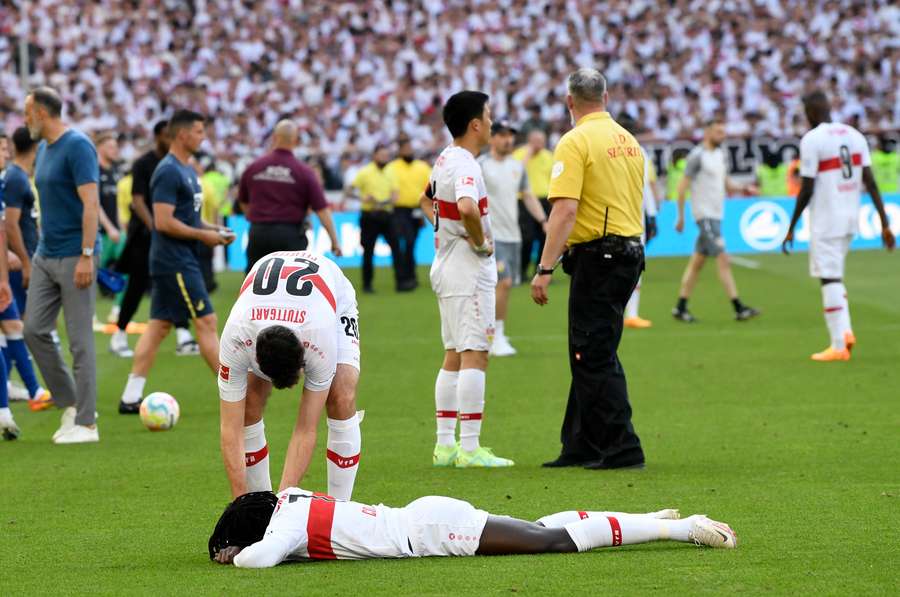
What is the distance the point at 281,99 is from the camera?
33219 millimetres

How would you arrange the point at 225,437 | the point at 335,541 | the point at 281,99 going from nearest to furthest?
the point at 335,541
the point at 225,437
the point at 281,99

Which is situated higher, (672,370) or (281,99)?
(281,99)

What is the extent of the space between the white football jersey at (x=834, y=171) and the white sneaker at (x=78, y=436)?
7137 millimetres

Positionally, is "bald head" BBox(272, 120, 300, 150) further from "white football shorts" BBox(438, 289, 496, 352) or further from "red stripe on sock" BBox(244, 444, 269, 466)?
"red stripe on sock" BBox(244, 444, 269, 466)

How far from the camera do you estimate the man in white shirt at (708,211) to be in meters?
17.8

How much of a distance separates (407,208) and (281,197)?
10.4m

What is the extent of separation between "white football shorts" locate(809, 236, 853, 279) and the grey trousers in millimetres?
7052

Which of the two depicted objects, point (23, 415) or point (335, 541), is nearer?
point (335, 541)

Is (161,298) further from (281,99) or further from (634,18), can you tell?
(634,18)

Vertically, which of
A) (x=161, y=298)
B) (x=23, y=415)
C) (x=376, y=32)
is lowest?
(x=23, y=415)

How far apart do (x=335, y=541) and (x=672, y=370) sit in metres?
7.99

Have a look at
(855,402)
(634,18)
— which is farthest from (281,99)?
(855,402)

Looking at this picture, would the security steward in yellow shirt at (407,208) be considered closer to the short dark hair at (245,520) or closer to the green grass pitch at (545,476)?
the green grass pitch at (545,476)

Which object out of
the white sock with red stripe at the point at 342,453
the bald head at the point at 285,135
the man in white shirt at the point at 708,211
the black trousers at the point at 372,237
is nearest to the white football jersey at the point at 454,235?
the white sock with red stripe at the point at 342,453
